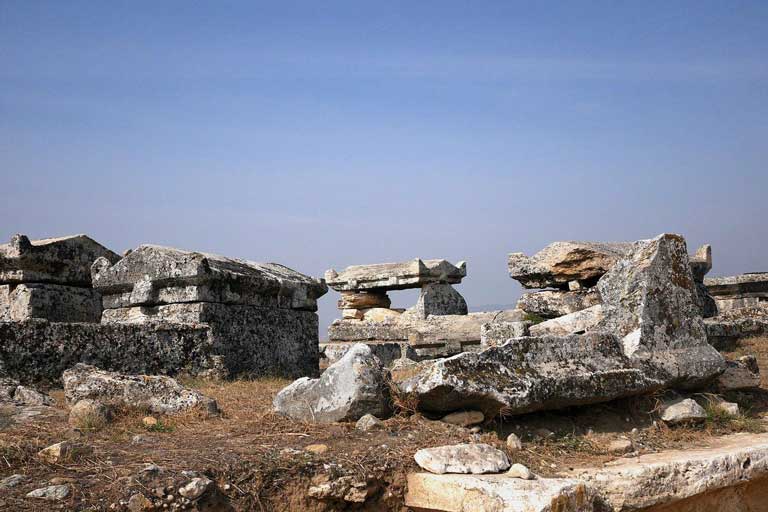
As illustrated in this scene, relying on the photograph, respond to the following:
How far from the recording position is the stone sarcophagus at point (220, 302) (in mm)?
6770

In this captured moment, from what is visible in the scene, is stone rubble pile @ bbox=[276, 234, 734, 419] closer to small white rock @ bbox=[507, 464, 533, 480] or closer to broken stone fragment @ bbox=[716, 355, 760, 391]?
broken stone fragment @ bbox=[716, 355, 760, 391]

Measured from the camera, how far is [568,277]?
344 inches

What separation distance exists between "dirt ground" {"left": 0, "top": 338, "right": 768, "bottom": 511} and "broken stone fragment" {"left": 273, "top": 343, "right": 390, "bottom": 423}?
103 mm

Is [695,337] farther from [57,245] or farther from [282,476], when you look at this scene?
[57,245]

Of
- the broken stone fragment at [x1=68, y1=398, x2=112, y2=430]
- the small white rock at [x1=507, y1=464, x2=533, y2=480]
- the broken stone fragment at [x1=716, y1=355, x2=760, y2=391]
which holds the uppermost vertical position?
the broken stone fragment at [x1=68, y1=398, x2=112, y2=430]

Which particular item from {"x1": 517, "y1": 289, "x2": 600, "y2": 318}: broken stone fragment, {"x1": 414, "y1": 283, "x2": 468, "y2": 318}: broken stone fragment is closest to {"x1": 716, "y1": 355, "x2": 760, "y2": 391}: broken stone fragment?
{"x1": 517, "y1": 289, "x2": 600, "y2": 318}: broken stone fragment

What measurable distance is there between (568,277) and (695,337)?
284 cm

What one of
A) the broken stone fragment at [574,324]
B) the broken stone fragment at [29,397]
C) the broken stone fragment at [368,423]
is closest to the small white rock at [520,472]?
the broken stone fragment at [368,423]

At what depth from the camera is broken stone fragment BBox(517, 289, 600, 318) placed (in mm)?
8461

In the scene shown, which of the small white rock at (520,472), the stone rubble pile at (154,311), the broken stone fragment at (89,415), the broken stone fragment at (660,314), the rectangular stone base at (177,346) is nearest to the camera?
the small white rock at (520,472)

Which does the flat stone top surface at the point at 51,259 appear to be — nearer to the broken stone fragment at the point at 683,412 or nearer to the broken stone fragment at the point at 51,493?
the broken stone fragment at the point at 51,493

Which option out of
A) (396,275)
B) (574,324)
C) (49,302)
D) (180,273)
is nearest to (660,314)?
(574,324)

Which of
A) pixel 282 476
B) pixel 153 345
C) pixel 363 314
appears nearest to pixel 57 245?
pixel 153 345

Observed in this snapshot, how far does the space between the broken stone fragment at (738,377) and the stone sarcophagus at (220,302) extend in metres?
4.12
